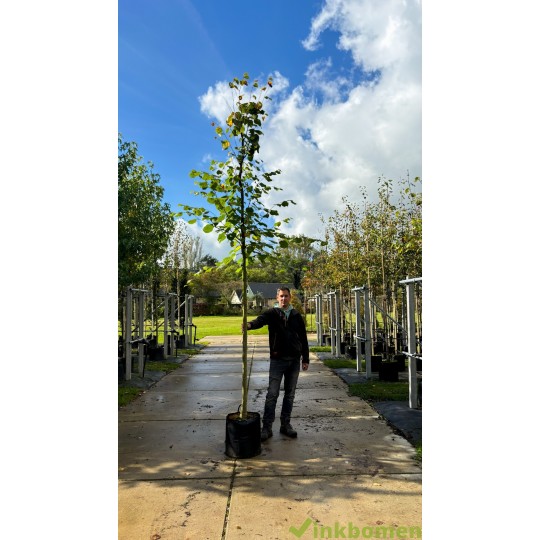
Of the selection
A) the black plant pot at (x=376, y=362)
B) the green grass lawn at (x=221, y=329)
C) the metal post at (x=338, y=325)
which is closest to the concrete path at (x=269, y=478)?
the black plant pot at (x=376, y=362)

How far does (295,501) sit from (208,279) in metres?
35.8

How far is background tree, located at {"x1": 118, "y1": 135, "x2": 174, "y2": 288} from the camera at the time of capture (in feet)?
28.5

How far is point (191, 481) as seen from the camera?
340 centimetres

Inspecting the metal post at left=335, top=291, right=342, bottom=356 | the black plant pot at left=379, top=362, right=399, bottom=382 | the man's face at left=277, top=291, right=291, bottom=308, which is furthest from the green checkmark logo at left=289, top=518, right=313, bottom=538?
the metal post at left=335, top=291, right=342, bottom=356

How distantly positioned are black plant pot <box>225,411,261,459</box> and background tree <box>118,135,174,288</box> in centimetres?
497

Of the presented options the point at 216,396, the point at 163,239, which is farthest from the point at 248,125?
the point at 163,239

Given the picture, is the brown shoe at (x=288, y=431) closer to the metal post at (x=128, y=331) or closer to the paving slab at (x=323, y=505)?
the paving slab at (x=323, y=505)

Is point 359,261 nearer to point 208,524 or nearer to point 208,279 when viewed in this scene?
point 208,524

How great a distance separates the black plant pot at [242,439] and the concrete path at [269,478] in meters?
0.07

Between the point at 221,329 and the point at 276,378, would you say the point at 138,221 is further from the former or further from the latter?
the point at 221,329

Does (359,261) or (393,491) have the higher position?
(359,261)

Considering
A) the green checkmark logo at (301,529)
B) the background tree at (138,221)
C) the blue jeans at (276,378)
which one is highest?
the background tree at (138,221)

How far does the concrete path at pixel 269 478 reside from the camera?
107 inches

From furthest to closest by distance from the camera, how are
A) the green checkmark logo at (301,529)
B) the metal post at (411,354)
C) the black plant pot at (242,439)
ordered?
the metal post at (411,354), the black plant pot at (242,439), the green checkmark logo at (301,529)
